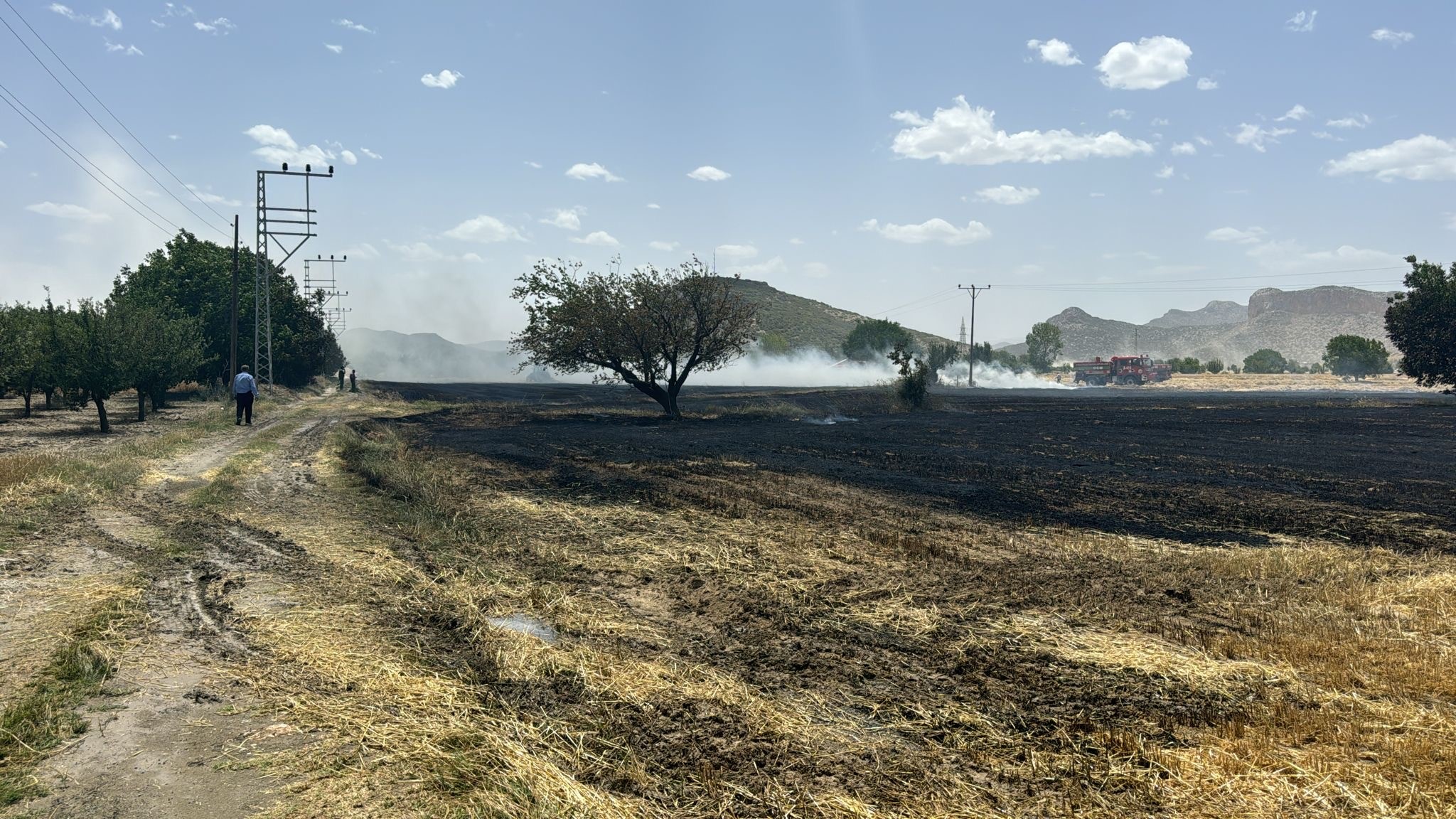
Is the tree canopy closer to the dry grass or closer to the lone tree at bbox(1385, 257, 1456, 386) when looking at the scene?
the dry grass

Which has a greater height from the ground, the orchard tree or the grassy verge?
the orchard tree

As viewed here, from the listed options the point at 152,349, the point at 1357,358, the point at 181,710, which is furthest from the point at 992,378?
the point at 181,710

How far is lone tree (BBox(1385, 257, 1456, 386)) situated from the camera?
170 ft

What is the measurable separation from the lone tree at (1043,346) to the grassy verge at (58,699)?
17619 centimetres

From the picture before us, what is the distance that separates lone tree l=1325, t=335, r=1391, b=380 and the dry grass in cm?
14778

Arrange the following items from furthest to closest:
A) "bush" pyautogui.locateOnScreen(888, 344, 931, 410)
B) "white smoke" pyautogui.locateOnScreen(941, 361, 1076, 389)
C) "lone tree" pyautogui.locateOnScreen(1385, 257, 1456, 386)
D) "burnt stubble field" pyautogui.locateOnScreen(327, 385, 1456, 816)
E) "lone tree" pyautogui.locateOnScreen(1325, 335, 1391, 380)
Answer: "lone tree" pyautogui.locateOnScreen(1325, 335, 1391, 380), "white smoke" pyautogui.locateOnScreen(941, 361, 1076, 389), "lone tree" pyautogui.locateOnScreen(1385, 257, 1456, 386), "bush" pyautogui.locateOnScreen(888, 344, 931, 410), "burnt stubble field" pyautogui.locateOnScreen(327, 385, 1456, 816)

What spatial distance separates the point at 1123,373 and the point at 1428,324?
59083 millimetres

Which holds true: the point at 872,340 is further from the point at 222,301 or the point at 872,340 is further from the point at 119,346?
the point at 119,346

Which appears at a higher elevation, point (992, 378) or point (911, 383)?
point (992, 378)

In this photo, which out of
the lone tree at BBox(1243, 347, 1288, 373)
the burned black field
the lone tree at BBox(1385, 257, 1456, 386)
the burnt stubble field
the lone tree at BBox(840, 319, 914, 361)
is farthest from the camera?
the lone tree at BBox(1243, 347, 1288, 373)

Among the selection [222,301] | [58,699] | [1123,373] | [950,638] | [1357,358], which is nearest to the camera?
[58,699]

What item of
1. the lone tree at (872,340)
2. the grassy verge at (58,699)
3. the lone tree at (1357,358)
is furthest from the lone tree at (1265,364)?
the grassy verge at (58,699)

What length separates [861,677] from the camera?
21.7 feet

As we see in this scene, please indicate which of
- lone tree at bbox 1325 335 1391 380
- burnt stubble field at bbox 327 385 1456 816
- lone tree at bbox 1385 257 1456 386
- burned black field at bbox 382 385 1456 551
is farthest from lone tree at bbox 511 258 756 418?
lone tree at bbox 1325 335 1391 380
